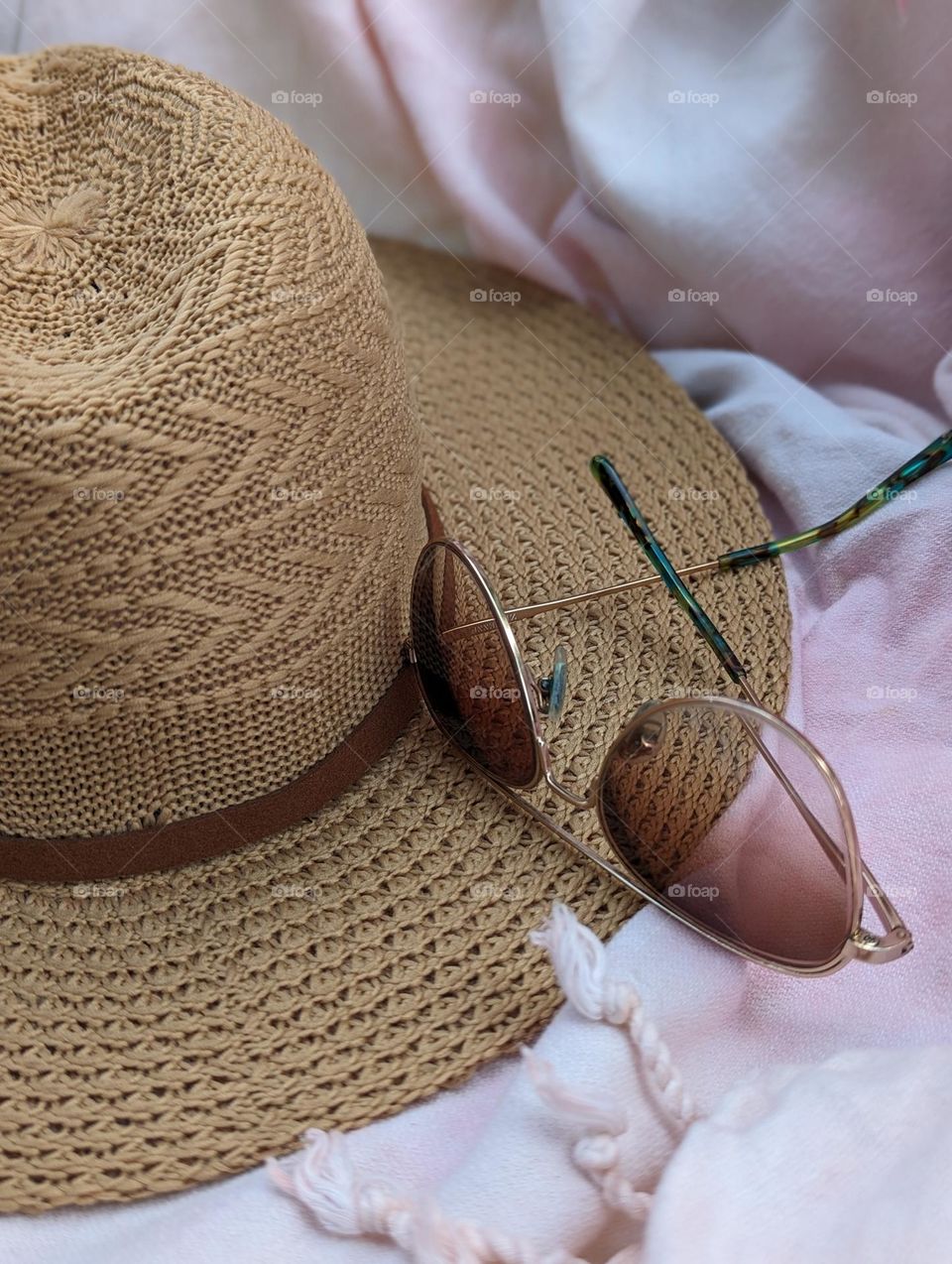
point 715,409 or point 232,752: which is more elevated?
point 715,409

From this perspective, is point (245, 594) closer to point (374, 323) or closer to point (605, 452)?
point (374, 323)

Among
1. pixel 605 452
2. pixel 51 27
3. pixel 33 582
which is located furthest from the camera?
pixel 51 27

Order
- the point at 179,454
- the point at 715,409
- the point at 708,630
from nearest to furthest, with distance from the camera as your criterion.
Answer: the point at 179,454 < the point at 708,630 < the point at 715,409

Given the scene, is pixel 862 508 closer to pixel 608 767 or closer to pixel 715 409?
pixel 715 409

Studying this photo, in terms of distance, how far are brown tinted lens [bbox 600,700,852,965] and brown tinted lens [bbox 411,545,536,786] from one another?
0.16ft

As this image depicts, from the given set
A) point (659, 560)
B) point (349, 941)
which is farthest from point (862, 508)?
point (349, 941)

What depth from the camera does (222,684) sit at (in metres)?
0.46

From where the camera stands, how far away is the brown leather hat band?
1.61 feet

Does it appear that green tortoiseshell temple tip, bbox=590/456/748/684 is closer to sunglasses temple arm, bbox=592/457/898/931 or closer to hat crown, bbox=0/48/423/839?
sunglasses temple arm, bbox=592/457/898/931

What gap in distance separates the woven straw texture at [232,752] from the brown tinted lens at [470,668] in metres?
0.02

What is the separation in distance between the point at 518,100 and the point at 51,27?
12.9 inches

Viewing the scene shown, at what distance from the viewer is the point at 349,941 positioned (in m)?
0.50

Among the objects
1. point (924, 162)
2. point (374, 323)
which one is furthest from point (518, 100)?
Answer: point (374, 323)

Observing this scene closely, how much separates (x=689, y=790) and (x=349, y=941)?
6.4 inches
